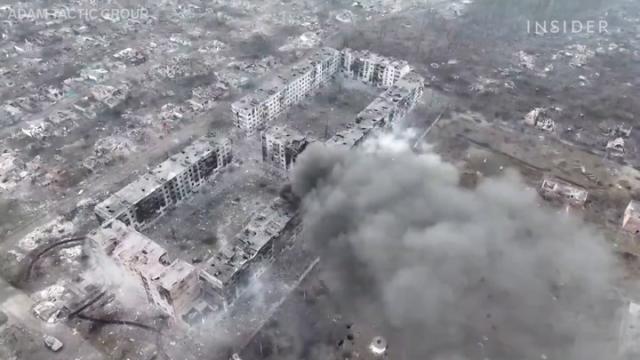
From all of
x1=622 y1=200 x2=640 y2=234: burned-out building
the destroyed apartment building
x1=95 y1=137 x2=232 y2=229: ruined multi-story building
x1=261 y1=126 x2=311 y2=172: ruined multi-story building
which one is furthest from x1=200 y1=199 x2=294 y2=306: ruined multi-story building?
x1=622 y1=200 x2=640 y2=234: burned-out building

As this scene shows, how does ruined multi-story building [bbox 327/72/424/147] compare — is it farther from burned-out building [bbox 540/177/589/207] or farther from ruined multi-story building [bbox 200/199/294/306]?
burned-out building [bbox 540/177/589/207]

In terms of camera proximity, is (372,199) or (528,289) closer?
(528,289)

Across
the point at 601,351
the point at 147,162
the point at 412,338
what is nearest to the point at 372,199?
the point at 412,338

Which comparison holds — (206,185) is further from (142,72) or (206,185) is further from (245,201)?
(142,72)

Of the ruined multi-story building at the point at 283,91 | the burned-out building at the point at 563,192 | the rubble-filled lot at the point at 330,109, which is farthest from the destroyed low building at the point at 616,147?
the ruined multi-story building at the point at 283,91

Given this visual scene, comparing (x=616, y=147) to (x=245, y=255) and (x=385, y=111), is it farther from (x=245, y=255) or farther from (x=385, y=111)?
(x=245, y=255)

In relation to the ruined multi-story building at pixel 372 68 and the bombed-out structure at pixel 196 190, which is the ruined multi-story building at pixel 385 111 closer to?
the bombed-out structure at pixel 196 190
